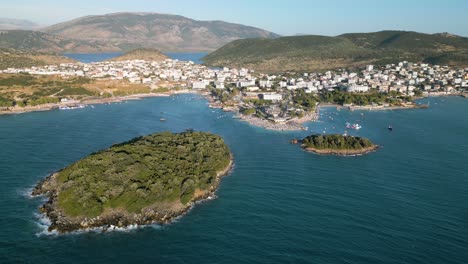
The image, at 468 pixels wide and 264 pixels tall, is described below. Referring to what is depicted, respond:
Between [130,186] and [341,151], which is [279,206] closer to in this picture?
[130,186]

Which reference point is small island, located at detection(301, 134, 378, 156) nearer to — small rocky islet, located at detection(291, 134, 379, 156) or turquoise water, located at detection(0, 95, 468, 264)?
small rocky islet, located at detection(291, 134, 379, 156)

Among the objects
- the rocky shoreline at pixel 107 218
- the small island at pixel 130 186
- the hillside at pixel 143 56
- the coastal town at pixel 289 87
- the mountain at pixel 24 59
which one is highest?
the hillside at pixel 143 56

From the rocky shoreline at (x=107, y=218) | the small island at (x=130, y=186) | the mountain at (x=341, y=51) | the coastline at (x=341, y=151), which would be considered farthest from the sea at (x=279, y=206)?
the mountain at (x=341, y=51)

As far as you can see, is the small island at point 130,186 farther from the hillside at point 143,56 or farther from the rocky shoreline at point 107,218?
the hillside at point 143,56

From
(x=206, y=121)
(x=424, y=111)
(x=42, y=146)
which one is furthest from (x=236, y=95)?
(x=42, y=146)

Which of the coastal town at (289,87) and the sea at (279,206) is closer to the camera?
the sea at (279,206)

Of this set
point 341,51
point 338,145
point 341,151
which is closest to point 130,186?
point 341,151

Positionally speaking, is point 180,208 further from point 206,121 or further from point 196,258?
point 206,121
